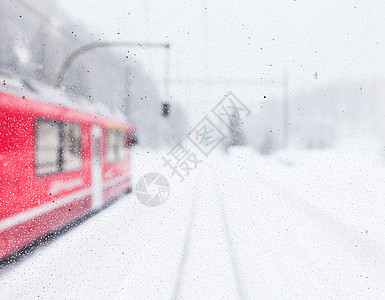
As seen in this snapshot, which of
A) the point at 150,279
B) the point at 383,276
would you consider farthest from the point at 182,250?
the point at 383,276

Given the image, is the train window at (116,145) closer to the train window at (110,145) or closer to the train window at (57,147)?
the train window at (110,145)

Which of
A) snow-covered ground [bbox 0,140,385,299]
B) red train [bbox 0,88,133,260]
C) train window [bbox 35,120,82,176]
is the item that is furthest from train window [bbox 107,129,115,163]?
train window [bbox 35,120,82,176]

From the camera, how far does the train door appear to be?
6.68m

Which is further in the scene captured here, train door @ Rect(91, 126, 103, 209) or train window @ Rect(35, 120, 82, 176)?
train door @ Rect(91, 126, 103, 209)

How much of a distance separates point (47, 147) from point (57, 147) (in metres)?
0.32

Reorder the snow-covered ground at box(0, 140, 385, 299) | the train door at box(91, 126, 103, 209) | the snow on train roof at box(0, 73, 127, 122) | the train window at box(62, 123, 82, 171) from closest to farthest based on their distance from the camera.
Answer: the snow-covered ground at box(0, 140, 385, 299) → the snow on train roof at box(0, 73, 127, 122) → the train window at box(62, 123, 82, 171) → the train door at box(91, 126, 103, 209)

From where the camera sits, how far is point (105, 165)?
7.45m

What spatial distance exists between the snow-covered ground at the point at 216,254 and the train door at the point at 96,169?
1.42ft

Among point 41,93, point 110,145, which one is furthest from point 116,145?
point 41,93

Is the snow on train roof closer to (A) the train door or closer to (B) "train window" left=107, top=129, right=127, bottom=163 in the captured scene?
(A) the train door

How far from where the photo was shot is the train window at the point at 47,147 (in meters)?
4.53

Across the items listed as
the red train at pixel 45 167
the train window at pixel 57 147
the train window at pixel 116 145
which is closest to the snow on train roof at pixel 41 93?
the red train at pixel 45 167

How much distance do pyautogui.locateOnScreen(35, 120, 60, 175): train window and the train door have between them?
5.15 feet

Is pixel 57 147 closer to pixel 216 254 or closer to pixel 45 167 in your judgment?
pixel 45 167
